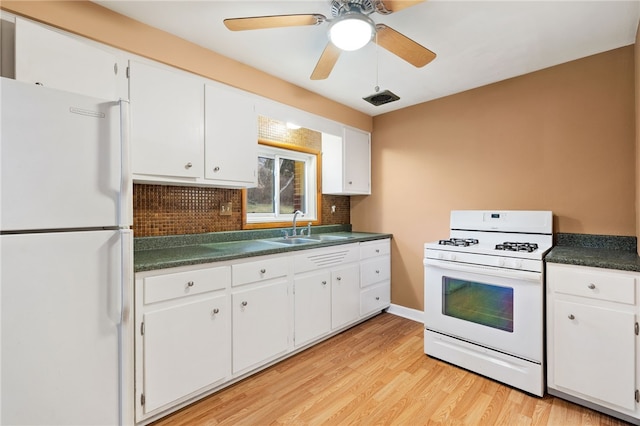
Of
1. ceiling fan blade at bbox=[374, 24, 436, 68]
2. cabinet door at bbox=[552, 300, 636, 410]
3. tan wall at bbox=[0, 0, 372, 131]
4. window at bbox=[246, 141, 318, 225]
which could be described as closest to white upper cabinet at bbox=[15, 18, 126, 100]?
tan wall at bbox=[0, 0, 372, 131]

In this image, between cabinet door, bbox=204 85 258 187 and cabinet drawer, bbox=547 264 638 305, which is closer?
cabinet drawer, bbox=547 264 638 305

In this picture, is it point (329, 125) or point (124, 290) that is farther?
point (329, 125)

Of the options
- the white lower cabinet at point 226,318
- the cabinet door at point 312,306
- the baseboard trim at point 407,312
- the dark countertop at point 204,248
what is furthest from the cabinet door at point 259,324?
the baseboard trim at point 407,312

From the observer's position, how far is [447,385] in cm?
206

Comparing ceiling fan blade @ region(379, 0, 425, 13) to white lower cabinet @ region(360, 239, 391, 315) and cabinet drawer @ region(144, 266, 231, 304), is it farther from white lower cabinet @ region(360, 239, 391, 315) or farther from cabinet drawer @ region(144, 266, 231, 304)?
white lower cabinet @ region(360, 239, 391, 315)

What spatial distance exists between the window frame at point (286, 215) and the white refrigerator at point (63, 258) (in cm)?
140

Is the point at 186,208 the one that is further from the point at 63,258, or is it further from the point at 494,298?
the point at 494,298

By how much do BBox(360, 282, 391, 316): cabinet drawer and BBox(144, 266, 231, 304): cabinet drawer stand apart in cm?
159

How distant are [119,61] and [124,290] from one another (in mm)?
1335

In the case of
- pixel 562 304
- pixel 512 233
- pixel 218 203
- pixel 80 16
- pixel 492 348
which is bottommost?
pixel 492 348

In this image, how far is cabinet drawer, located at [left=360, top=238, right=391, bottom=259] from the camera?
3059mm

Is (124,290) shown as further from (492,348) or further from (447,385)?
(492,348)

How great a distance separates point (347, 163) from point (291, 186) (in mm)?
686

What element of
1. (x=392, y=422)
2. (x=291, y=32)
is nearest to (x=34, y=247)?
(x=291, y=32)
